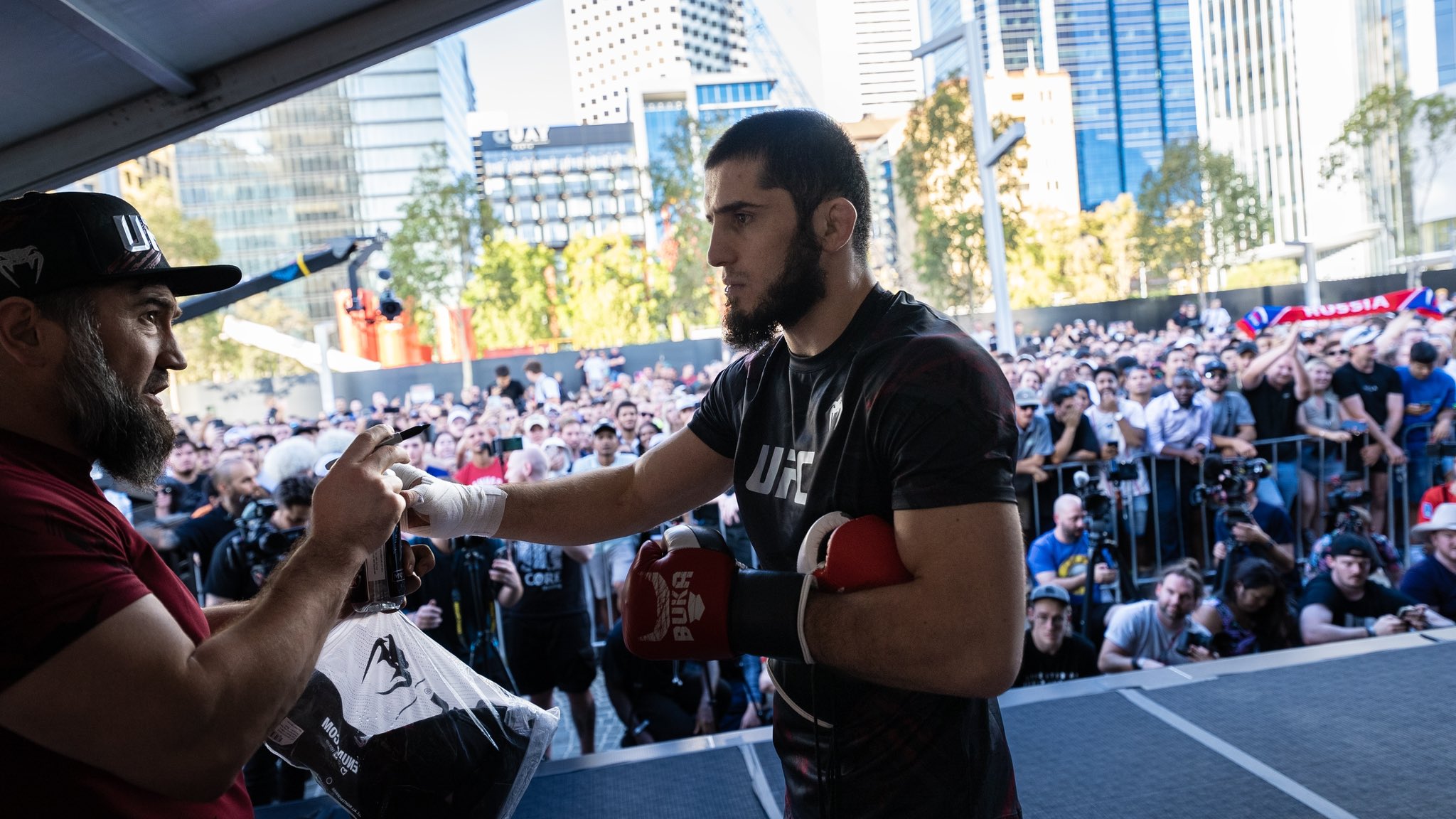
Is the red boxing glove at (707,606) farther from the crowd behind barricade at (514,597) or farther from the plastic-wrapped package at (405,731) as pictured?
the crowd behind barricade at (514,597)

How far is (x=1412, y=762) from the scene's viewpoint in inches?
108

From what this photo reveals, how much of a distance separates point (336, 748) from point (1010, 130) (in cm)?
965

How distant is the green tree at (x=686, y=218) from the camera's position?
27.7m

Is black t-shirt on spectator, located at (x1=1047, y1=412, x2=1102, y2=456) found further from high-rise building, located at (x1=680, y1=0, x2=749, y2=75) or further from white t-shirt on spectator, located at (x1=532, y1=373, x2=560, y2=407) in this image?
high-rise building, located at (x1=680, y1=0, x2=749, y2=75)

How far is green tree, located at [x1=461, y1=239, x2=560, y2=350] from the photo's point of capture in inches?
1241

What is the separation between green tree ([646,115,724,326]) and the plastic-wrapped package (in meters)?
23.7

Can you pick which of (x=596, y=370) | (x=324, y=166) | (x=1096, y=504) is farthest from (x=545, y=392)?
(x=324, y=166)

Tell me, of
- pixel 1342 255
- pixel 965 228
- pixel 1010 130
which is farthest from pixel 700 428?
pixel 1342 255

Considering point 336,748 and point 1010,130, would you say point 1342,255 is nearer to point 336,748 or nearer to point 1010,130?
point 1010,130

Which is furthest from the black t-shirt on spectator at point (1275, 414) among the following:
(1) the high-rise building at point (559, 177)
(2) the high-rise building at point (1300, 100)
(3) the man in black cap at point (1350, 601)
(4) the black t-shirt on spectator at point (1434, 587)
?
(1) the high-rise building at point (559, 177)

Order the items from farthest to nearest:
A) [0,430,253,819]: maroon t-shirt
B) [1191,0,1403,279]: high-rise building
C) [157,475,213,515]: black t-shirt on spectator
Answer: [1191,0,1403,279]: high-rise building → [157,475,213,515]: black t-shirt on spectator → [0,430,253,819]: maroon t-shirt

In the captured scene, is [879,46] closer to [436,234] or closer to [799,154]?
[799,154]

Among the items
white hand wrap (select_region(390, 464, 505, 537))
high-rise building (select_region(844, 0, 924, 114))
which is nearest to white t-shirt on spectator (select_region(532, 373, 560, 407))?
high-rise building (select_region(844, 0, 924, 114))

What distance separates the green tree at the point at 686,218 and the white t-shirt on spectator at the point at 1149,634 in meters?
20.9
